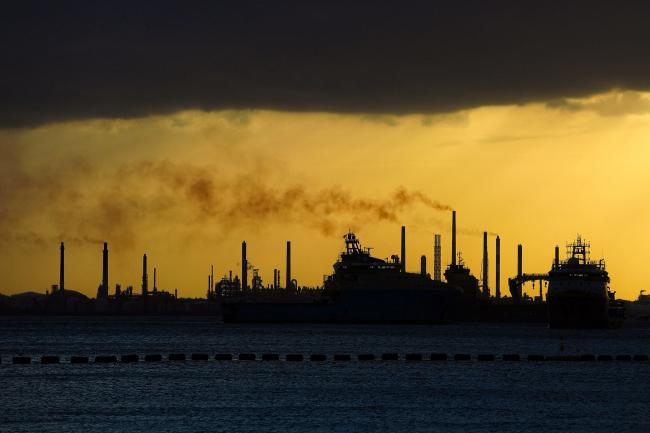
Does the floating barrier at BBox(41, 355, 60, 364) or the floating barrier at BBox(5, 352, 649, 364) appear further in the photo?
the floating barrier at BBox(5, 352, 649, 364)

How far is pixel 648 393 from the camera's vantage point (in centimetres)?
8544

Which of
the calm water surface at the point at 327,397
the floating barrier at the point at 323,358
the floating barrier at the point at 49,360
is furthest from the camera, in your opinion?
the floating barrier at the point at 323,358

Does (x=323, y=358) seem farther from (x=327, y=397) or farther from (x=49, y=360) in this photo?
(x=327, y=397)

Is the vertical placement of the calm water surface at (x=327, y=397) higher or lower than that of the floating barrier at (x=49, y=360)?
lower

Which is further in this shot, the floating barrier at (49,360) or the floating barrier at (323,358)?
the floating barrier at (323,358)

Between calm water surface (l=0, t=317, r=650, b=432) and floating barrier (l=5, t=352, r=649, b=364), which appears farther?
floating barrier (l=5, t=352, r=649, b=364)

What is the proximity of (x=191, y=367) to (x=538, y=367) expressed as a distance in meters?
27.4

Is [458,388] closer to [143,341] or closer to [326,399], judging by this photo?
[326,399]

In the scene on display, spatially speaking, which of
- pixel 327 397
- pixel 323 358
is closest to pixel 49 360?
pixel 323 358

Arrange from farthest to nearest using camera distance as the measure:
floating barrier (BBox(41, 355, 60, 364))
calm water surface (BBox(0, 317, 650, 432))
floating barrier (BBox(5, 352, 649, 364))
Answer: floating barrier (BBox(5, 352, 649, 364)), floating barrier (BBox(41, 355, 60, 364)), calm water surface (BBox(0, 317, 650, 432))

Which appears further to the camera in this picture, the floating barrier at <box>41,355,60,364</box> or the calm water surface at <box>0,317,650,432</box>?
the floating barrier at <box>41,355,60,364</box>

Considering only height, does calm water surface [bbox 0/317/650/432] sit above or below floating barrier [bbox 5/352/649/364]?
below

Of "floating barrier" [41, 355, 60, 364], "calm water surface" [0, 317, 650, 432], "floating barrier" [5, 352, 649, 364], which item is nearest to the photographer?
"calm water surface" [0, 317, 650, 432]

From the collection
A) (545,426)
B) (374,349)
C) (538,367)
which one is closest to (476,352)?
(374,349)
